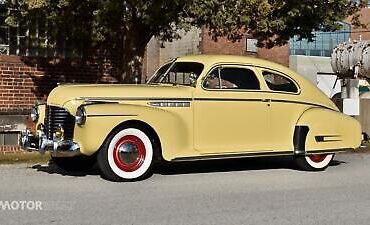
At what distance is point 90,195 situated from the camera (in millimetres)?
7543

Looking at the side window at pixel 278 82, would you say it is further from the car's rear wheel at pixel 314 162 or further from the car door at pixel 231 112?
the car's rear wheel at pixel 314 162

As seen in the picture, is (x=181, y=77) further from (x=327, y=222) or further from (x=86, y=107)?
(x=327, y=222)

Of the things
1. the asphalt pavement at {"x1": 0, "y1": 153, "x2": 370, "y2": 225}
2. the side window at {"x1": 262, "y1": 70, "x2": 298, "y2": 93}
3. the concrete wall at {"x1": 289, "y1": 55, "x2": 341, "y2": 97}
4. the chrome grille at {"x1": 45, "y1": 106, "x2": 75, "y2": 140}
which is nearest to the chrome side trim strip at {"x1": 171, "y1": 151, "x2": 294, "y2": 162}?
the asphalt pavement at {"x1": 0, "y1": 153, "x2": 370, "y2": 225}

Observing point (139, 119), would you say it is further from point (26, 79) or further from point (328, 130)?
point (26, 79)

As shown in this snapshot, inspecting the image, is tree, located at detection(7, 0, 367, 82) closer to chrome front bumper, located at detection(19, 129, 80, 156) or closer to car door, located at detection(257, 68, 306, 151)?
car door, located at detection(257, 68, 306, 151)

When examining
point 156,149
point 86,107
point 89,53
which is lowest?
point 156,149

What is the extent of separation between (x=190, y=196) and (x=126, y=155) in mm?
1342

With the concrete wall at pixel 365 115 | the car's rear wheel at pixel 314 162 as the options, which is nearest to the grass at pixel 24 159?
the car's rear wheel at pixel 314 162

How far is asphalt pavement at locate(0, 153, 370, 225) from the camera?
6.41 metres

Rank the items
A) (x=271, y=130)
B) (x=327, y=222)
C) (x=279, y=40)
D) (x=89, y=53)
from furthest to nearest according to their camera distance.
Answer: (x=89, y=53) < (x=279, y=40) < (x=271, y=130) < (x=327, y=222)

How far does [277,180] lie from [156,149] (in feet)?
6.18

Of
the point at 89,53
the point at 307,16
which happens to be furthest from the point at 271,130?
the point at 89,53

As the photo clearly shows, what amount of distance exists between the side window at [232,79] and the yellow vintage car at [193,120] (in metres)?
0.02

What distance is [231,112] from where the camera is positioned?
9328mm
